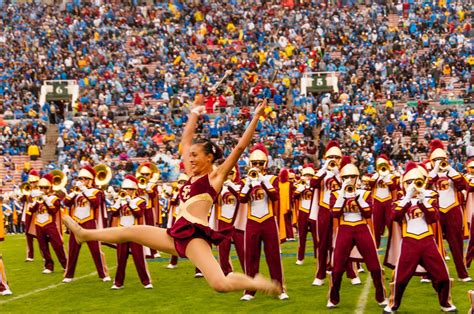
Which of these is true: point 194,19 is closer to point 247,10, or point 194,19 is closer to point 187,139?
point 247,10

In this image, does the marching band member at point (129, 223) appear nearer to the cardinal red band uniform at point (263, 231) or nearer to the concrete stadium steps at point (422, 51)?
the cardinal red band uniform at point (263, 231)

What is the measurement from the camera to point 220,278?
730 centimetres

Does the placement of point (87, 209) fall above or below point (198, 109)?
below

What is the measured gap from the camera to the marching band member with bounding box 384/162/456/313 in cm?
1018

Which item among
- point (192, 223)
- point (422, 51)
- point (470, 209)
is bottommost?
point (470, 209)

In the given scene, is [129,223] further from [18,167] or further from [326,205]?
[18,167]

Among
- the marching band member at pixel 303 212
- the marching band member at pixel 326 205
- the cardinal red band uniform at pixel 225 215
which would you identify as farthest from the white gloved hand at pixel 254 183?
the marching band member at pixel 303 212

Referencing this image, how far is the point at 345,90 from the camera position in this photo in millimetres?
31328

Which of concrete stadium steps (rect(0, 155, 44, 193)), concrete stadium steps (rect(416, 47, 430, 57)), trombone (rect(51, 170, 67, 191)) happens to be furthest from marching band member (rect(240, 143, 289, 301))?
concrete stadium steps (rect(416, 47, 430, 57))

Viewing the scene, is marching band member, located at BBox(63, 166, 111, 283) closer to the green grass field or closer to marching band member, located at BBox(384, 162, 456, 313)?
the green grass field

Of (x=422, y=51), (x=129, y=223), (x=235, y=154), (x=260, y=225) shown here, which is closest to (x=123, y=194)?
(x=129, y=223)

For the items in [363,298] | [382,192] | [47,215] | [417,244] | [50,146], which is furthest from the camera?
[50,146]

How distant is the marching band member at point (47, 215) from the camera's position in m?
15.6

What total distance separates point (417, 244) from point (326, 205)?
3.09 metres
